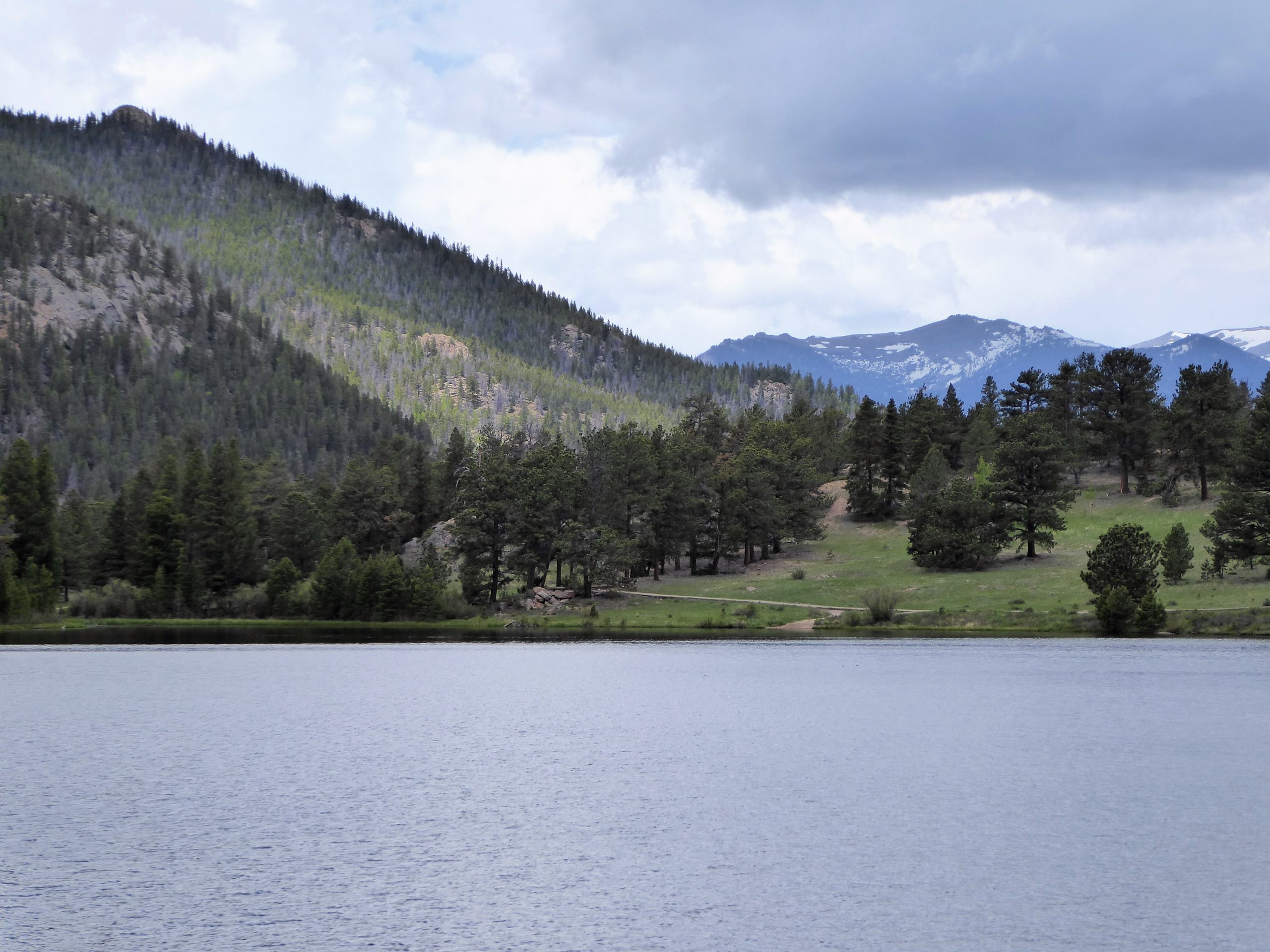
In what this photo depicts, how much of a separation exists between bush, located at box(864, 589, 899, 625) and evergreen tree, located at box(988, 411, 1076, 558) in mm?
22720

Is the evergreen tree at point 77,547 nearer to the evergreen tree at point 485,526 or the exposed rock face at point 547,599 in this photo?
the evergreen tree at point 485,526

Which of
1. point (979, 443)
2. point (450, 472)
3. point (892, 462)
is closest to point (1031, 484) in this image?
point (892, 462)

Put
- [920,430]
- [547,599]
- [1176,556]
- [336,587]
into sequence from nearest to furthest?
[1176,556], [547,599], [336,587], [920,430]

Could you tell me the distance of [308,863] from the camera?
848 inches

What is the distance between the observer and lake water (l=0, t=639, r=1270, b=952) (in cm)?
1786

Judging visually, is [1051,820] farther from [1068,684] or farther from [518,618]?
[518,618]

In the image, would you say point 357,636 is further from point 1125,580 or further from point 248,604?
point 1125,580

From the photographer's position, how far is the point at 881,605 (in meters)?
91.2

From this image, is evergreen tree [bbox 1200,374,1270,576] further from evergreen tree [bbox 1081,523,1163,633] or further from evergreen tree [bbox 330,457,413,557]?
evergreen tree [bbox 330,457,413,557]

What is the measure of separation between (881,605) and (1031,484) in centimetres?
2872

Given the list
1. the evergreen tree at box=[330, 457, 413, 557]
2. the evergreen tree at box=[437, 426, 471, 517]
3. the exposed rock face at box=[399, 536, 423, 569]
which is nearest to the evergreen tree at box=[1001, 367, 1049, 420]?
the evergreen tree at box=[437, 426, 471, 517]

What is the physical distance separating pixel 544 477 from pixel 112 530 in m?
49.8

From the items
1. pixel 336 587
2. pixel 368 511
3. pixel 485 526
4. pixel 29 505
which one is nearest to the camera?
pixel 29 505

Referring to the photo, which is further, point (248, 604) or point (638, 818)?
point (248, 604)
